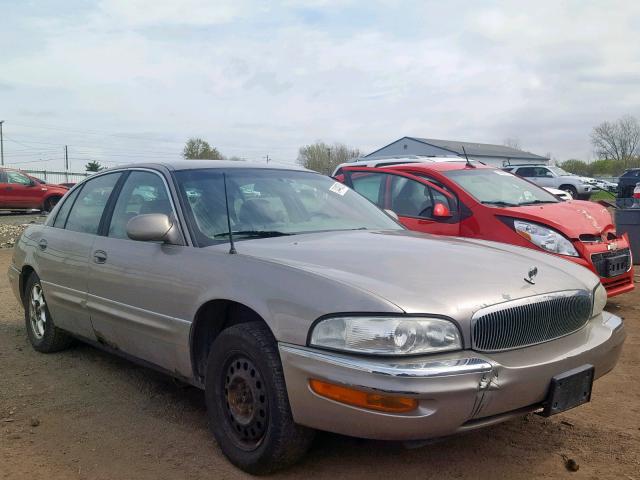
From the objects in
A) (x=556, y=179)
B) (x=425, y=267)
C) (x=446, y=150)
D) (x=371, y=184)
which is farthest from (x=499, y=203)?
(x=446, y=150)

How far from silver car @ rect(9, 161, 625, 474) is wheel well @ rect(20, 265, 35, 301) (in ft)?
4.02

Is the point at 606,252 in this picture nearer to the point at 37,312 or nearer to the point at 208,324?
the point at 208,324

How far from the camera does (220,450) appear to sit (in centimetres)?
336

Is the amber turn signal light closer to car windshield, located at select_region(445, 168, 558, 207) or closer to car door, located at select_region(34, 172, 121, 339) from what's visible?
car door, located at select_region(34, 172, 121, 339)

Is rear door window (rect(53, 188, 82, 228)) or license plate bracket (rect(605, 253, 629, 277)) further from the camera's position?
license plate bracket (rect(605, 253, 629, 277))

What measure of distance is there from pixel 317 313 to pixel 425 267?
0.61 meters

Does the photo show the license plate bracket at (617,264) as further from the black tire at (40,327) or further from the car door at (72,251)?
the black tire at (40,327)

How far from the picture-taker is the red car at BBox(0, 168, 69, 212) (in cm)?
2108

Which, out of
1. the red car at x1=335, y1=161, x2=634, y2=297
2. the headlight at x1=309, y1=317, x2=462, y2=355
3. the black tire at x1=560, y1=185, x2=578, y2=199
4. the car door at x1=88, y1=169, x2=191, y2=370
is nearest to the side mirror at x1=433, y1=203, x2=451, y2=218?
the red car at x1=335, y1=161, x2=634, y2=297

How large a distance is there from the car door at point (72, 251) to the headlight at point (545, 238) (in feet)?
12.1

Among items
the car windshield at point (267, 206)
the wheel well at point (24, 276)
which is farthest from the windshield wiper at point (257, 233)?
the wheel well at point (24, 276)

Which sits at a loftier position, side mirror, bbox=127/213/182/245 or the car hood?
side mirror, bbox=127/213/182/245

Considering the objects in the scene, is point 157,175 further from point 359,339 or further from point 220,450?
point 359,339

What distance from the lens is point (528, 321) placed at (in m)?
2.84
